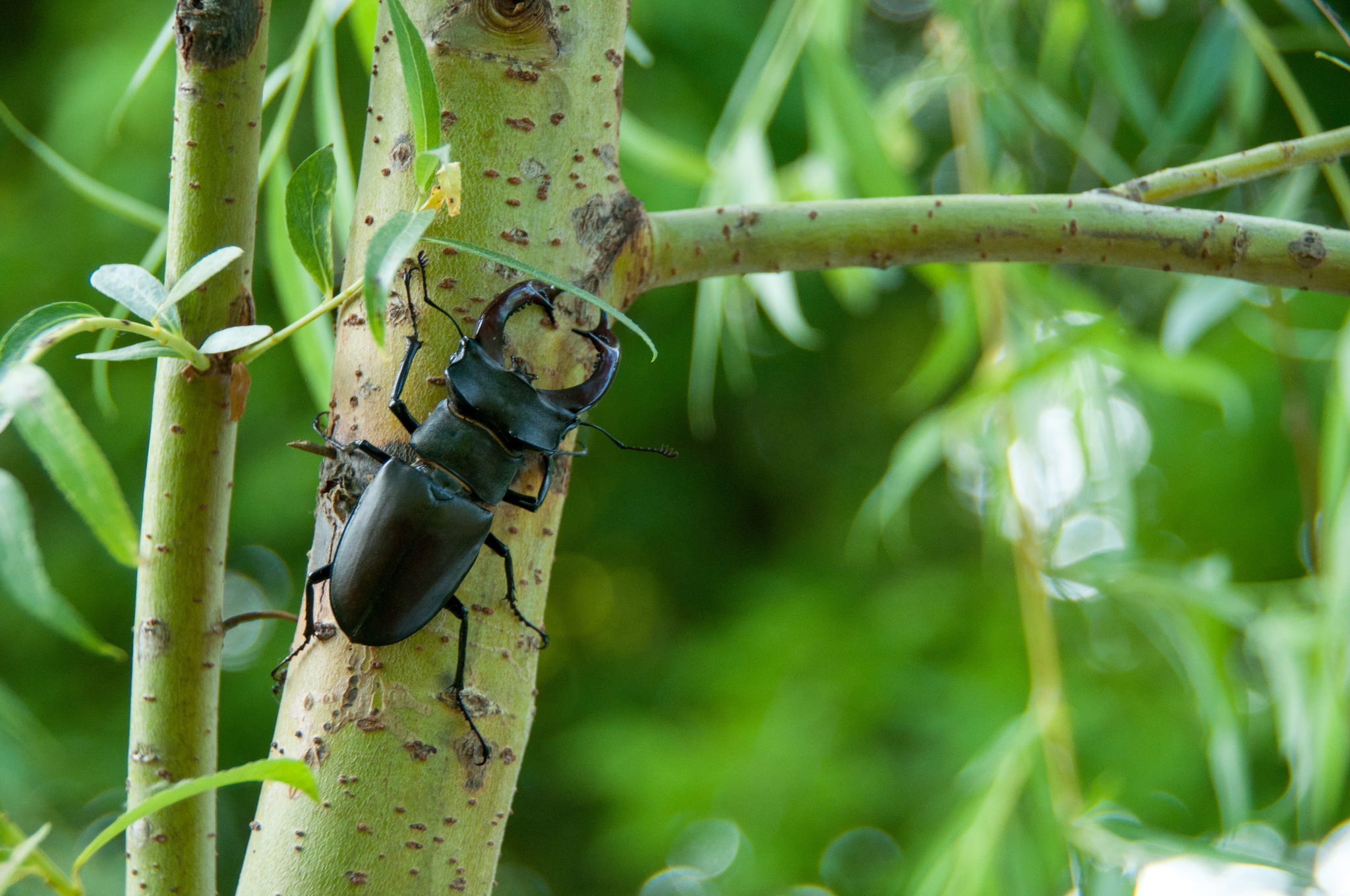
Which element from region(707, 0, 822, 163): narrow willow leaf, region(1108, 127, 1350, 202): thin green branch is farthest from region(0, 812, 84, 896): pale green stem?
region(707, 0, 822, 163): narrow willow leaf

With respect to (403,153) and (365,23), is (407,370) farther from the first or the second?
(365,23)

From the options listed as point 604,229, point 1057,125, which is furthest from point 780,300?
point 604,229

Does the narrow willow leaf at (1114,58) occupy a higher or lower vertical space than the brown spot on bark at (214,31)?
higher

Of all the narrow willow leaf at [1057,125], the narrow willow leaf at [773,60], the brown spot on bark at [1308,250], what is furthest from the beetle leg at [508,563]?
the narrow willow leaf at [1057,125]

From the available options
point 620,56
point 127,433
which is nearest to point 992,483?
point 620,56

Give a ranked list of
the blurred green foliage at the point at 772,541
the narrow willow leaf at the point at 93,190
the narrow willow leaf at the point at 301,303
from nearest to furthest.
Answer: the narrow willow leaf at the point at 93,190 → the narrow willow leaf at the point at 301,303 → the blurred green foliage at the point at 772,541

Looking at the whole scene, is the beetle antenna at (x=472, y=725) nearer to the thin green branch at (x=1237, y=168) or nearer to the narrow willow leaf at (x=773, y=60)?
the thin green branch at (x=1237, y=168)

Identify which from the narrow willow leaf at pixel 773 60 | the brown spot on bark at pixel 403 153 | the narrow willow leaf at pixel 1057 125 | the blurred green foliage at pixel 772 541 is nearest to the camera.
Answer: the brown spot on bark at pixel 403 153

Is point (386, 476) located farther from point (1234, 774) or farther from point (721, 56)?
point (721, 56)
